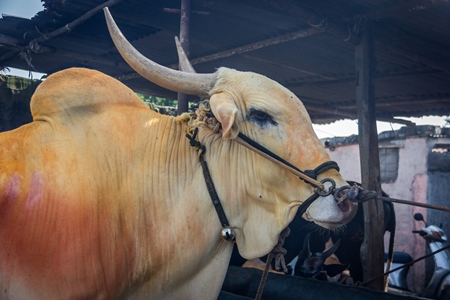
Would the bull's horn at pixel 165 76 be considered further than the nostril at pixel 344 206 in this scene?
Yes

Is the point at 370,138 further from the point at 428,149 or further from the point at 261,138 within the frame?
the point at 428,149

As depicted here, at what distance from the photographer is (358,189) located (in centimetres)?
236

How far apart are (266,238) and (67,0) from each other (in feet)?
10.9

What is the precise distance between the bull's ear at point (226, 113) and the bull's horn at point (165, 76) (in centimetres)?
17

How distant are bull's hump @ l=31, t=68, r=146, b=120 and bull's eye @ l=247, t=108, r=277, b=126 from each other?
592mm

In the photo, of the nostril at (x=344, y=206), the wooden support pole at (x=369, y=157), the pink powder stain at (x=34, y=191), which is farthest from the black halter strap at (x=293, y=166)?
the wooden support pole at (x=369, y=157)

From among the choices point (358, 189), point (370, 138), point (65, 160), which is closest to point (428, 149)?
point (370, 138)

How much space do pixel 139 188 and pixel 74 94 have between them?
525 millimetres

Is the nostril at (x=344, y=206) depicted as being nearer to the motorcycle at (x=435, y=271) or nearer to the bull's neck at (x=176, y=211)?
the bull's neck at (x=176, y=211)

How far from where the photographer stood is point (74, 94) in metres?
2.51

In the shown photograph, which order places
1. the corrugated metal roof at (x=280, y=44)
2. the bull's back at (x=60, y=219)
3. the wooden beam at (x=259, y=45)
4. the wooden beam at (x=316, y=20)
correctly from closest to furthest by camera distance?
1. the bull's back at (x=60, y=219)
2. the wooden beam at (x=316, y=20)
3. the corrugated metal roof at (x=280, y=44)
4. the wooden beam at (x=259, y=45)

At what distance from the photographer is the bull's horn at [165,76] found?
2.63 m

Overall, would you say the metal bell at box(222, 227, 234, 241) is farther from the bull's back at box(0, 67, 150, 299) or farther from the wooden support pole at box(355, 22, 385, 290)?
the wooden support pole at box(355, 22, 385, 290)

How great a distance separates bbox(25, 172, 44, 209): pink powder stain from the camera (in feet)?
7.39
